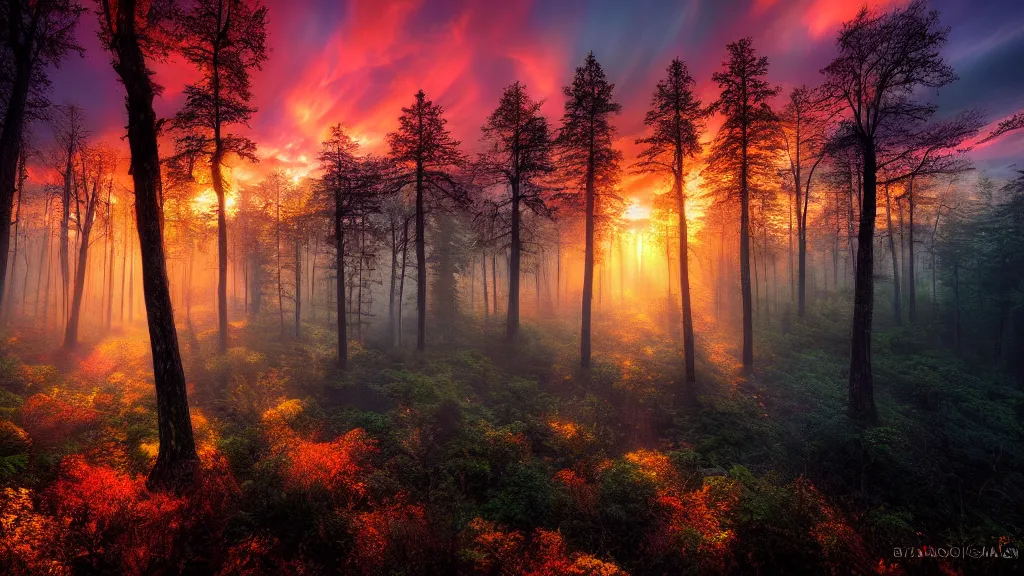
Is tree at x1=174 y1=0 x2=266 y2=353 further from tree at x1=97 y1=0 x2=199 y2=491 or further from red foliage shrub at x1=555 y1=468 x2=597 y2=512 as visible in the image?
red foliage shrub at x1=555 y1=468 x2=597 y2=512

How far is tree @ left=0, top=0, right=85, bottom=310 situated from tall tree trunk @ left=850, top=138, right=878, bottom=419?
2546cm

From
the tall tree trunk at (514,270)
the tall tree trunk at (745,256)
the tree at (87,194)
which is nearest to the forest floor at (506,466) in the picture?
the tall tree trunk at (745,256)

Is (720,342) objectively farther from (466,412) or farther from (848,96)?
(466,412)

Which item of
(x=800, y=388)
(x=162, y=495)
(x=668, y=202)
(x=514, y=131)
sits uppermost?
(x=514, y=131)

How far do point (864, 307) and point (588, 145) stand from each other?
12714 millimetres

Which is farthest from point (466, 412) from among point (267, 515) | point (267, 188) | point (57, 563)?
point (267, 188)

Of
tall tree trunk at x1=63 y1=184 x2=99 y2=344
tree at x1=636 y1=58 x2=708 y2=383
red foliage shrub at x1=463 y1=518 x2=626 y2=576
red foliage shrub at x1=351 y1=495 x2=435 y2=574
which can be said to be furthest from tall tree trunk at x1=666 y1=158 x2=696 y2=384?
tall tree trunk at x1=63 y1=184 x2=99 y2=344

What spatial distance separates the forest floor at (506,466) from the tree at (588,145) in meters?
5.62

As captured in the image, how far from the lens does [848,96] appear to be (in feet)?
40.5

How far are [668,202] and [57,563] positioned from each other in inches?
837

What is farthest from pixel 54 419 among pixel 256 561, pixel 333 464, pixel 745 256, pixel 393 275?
pixel 745 256

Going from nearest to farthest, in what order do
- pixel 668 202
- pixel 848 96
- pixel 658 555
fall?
pixel 658 555, pixel 848 96, pixel 668 202

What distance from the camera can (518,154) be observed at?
18828 millimetres

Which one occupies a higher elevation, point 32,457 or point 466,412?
point 32,457
